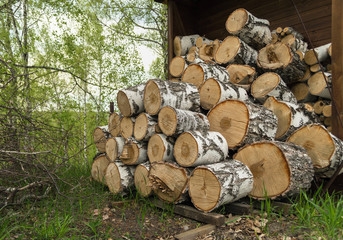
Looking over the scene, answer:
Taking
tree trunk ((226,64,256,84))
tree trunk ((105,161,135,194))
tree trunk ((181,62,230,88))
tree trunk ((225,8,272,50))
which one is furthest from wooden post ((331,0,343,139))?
tree trunk ((105,161,135,194))

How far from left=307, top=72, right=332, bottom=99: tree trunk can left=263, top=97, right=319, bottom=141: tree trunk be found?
54 centimetres

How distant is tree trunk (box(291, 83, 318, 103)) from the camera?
404 cm

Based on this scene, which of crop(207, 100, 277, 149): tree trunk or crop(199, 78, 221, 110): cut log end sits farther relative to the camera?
crop(199, 78, 221, 110): cut log end

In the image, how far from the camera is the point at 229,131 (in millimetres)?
3018

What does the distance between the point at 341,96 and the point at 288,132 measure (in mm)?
736

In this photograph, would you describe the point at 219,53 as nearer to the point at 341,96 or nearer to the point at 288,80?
the point at 288,80

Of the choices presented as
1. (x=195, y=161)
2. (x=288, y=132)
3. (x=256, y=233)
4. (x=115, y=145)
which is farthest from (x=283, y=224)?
(x=115, y=145)

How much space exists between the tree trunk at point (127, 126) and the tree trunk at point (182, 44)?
8.21 feet

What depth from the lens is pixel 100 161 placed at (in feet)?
12.6

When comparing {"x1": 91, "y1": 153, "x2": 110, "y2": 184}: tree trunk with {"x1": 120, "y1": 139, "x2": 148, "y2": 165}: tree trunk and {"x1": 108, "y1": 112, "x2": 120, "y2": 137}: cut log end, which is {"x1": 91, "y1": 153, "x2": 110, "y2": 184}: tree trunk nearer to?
{"x1": 108, "y1": 112, "x2": 120, "y2": 137}: cut log end

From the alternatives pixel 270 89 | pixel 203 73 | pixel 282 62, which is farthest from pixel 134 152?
pixel 282 62

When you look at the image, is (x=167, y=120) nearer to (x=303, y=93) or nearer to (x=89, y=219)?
(x=89, y=219)

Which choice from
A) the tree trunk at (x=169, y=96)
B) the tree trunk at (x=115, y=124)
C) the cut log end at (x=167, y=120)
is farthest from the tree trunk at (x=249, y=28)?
the tree trunk at (x=115, y=124)

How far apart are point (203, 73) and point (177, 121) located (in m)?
1.17
